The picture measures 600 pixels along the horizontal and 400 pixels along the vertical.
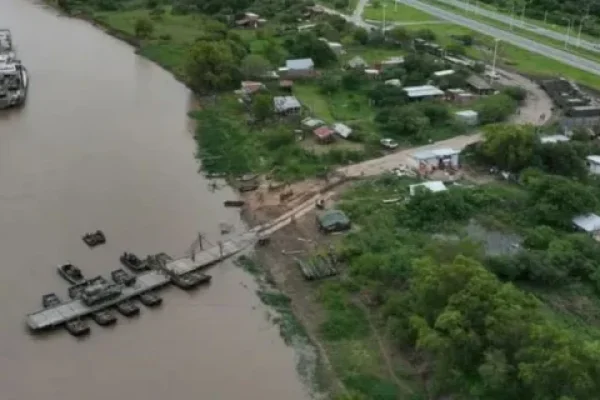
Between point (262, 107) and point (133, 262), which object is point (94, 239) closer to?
point (133, 262)

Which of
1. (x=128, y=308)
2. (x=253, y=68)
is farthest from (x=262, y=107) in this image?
(x=128, y=308)

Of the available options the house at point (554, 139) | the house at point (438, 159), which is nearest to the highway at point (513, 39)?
the house at point (554, 139)

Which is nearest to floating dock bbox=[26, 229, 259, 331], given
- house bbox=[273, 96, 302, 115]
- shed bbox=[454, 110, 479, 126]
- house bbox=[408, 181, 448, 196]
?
house bbox=[408, 181, 448, 196]

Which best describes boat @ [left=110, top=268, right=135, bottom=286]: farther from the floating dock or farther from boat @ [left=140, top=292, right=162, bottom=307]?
boat @ [left=140, top=292, right=162, bottom=307]

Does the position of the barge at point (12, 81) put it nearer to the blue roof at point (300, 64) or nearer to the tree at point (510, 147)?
the blue roof at point (300, 64)

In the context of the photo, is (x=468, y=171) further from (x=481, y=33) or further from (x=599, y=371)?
(x=481, y=33)

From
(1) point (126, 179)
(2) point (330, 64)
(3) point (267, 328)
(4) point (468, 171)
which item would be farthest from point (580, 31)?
(3) point (267, 328)
